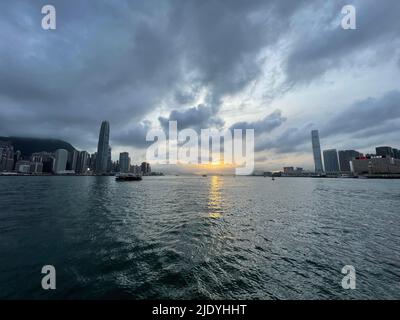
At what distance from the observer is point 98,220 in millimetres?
19891

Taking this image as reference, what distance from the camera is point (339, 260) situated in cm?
1131

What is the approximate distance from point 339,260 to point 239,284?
7.60m

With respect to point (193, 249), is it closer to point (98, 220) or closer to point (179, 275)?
point (179, 275)

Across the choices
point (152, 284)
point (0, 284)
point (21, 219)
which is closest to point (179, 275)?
point (152, 284)
